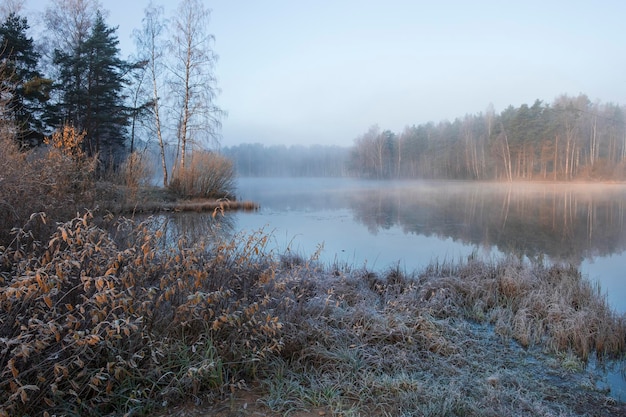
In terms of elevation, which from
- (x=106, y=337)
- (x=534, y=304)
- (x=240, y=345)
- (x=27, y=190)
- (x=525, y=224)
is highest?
(x=27, y=190)

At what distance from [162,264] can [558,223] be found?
47.7 ft

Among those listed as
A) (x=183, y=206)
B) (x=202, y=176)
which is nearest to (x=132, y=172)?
(x=183, y=206)

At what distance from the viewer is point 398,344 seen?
12.3 feet

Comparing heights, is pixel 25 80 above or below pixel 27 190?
above

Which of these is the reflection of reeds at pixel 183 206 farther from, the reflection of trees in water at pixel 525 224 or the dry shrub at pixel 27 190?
the dry shrub at pixel 27 190

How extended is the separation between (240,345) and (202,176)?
1713cm

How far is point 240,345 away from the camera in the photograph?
9.89 feet

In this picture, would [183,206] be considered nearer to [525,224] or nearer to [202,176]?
[202,176]

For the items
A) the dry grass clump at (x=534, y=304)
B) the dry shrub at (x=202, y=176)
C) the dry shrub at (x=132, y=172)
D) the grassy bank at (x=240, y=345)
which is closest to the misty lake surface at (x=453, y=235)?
the dry grass clump at (x=534, y=304)

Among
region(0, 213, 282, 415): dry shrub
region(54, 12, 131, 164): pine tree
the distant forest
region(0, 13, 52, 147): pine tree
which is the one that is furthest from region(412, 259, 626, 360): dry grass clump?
the distant forest

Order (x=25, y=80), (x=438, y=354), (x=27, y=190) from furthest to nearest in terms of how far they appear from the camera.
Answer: (x=25, y=80) < (x=27, y=190) < (x=438, y=354)

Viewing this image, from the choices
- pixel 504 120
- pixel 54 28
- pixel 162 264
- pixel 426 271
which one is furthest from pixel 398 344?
pixel 504 120

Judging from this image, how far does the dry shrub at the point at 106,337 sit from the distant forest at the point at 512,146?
87.9 feet

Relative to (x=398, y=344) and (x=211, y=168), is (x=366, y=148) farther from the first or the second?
(x=398, y=344)
